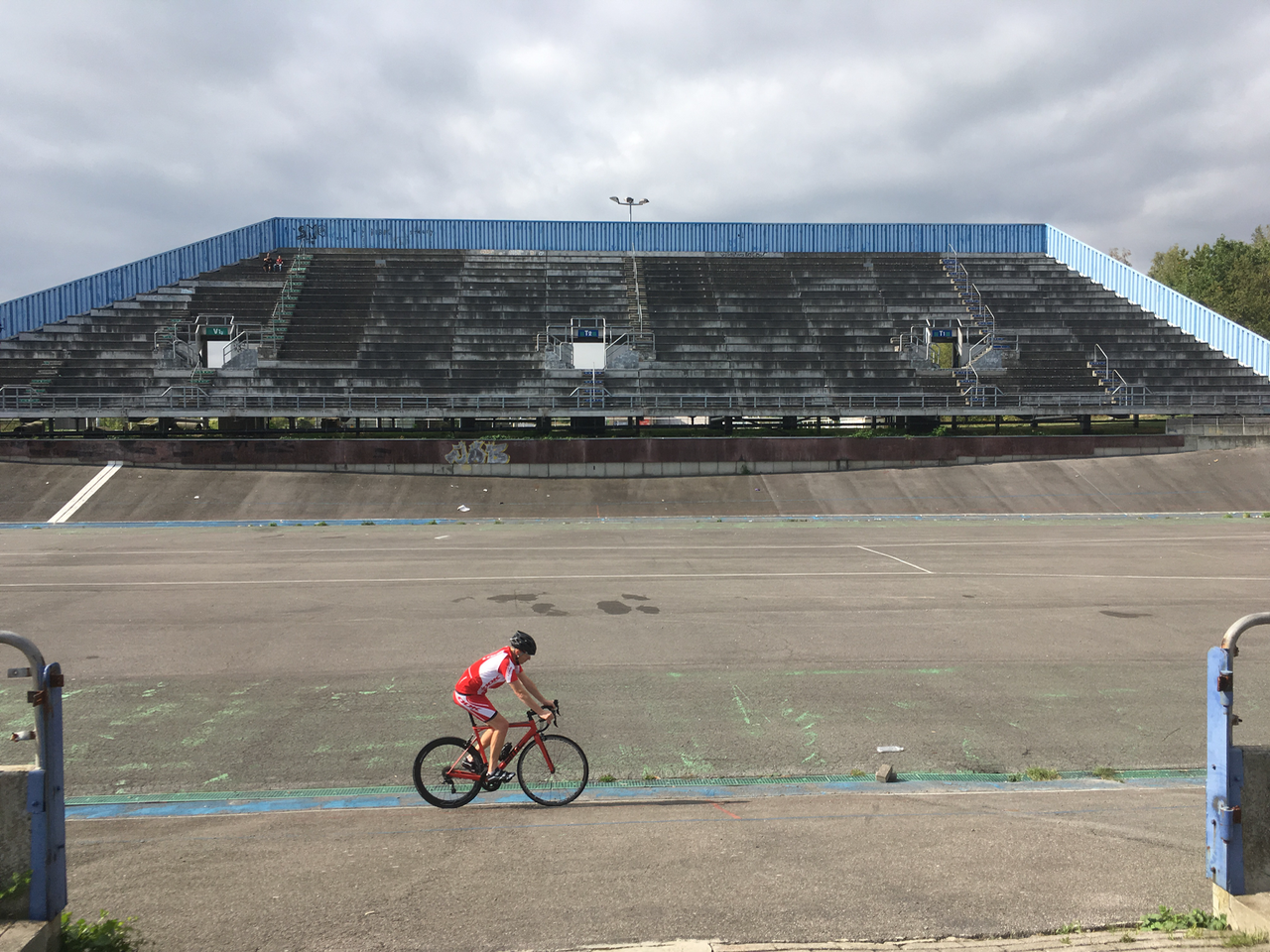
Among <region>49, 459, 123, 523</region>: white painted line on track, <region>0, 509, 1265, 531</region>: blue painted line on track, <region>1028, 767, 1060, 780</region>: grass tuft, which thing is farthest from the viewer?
<region>49, 459, 123, 523</region>: white painted line on track

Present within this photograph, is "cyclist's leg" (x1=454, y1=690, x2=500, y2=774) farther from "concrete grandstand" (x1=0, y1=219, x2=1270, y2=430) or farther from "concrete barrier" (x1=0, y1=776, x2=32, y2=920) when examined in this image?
"concrete grandstand" (x1=0, y1=219, x2=1270, y2=430)

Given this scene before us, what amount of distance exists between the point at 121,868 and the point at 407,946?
96.1 inches

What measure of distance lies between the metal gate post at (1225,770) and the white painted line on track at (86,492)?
31.3 meters

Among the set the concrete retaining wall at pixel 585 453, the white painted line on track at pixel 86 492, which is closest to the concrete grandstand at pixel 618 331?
the concrete retaining wall at pixel 585 453

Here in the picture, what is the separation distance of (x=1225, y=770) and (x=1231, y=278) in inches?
3135

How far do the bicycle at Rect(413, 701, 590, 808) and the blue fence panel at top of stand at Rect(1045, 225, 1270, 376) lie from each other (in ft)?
151

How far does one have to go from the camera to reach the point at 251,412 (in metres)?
32.0

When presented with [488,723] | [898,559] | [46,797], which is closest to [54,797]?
[46,797]

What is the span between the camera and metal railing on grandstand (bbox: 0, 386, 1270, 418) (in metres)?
32.2

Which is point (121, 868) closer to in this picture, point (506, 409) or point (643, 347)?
point (506, 409)

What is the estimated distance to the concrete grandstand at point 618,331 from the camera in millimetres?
34375

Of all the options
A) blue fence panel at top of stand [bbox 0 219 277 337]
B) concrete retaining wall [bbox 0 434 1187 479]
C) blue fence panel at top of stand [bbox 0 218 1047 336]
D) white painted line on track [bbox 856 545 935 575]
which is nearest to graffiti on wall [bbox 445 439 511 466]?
concrete retaining wall [bbox 0 434 1187 479]

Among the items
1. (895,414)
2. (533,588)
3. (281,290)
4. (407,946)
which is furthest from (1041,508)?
(281,290)

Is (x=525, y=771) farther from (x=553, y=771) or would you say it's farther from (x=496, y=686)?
(x=496, y=686)
